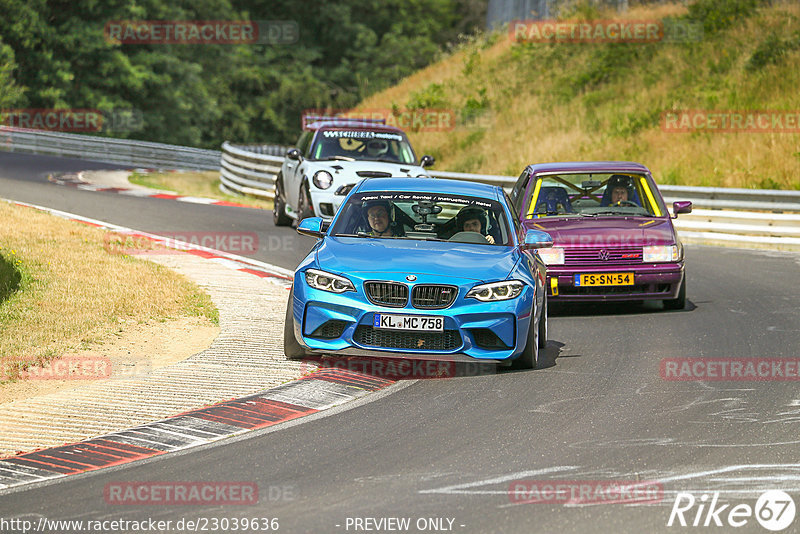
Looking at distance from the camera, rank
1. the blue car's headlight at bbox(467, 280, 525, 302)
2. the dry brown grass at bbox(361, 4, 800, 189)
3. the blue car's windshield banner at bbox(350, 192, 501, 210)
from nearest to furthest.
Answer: the blue car's headlight at bbox(467, 280, 525, 302)
the blue car's windshield banner at bbox(350, 192, 501, 210)
the dry brown grass at bbox(361, 4, 800, 189)

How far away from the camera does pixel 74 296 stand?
12227 millimetres

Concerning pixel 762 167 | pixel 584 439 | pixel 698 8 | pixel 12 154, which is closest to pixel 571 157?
pixel 762 167

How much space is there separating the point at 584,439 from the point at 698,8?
105 ft

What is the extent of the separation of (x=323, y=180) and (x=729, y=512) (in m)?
13.3

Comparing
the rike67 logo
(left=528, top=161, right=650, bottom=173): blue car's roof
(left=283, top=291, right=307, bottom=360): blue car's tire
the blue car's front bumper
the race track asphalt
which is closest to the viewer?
the rike67 logo

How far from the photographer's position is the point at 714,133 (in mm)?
28922

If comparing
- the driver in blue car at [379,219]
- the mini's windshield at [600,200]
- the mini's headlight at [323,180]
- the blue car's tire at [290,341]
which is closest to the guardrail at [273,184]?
the mini's headlight at [323,180]

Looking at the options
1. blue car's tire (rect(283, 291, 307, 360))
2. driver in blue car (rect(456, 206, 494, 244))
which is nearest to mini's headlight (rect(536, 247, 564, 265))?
driver in blue car (rect(456, 206, 494, 244))

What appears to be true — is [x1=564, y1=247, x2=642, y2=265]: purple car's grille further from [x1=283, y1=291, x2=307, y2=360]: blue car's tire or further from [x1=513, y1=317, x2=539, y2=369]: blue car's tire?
[x1=283, y1=291, x2=307, y2=360]: blue car's tire

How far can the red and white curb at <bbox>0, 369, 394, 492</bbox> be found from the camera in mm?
6664

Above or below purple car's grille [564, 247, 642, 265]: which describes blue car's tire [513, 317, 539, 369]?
below

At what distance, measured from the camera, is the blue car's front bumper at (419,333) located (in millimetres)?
9055

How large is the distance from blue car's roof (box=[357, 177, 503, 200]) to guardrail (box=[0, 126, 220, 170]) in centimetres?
2901

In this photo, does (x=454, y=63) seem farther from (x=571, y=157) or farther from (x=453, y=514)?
(x=453, y=514)
